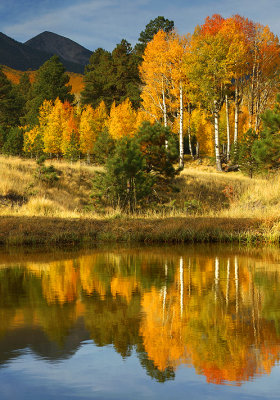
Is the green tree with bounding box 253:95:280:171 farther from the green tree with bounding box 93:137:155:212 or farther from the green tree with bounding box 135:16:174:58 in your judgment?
the green tree with bounding box 135:16:174:58

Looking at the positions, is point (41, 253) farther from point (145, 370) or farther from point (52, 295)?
point (145, 370)

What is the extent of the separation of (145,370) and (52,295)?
4.02 metres

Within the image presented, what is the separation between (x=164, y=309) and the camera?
7.50 metres

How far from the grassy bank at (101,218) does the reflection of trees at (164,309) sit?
408 cm

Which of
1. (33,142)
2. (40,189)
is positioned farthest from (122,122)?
(40,189)

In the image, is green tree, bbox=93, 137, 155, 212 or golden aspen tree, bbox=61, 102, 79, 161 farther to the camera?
golden aspen tree, bbox=61, 102, 79, 161

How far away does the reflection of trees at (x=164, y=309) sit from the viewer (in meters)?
5.36

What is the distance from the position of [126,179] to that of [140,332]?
16.1m

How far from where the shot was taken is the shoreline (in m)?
16.1

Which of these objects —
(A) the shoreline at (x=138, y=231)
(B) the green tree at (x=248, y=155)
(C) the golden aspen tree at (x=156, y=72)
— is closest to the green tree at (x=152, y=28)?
(C) the golden aspen tree at (x=156, y=72)

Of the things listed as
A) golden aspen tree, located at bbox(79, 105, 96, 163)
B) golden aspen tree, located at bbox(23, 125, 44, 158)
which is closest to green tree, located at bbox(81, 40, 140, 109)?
golden aspen tree, located at bbox(79, 105, 96, 163)

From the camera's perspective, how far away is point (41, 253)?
14.1 m

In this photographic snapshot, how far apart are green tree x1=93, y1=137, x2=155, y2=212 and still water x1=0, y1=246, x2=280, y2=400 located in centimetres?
1039

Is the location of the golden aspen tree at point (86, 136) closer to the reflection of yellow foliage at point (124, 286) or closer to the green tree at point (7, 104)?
the green tree at point (7, 104)
